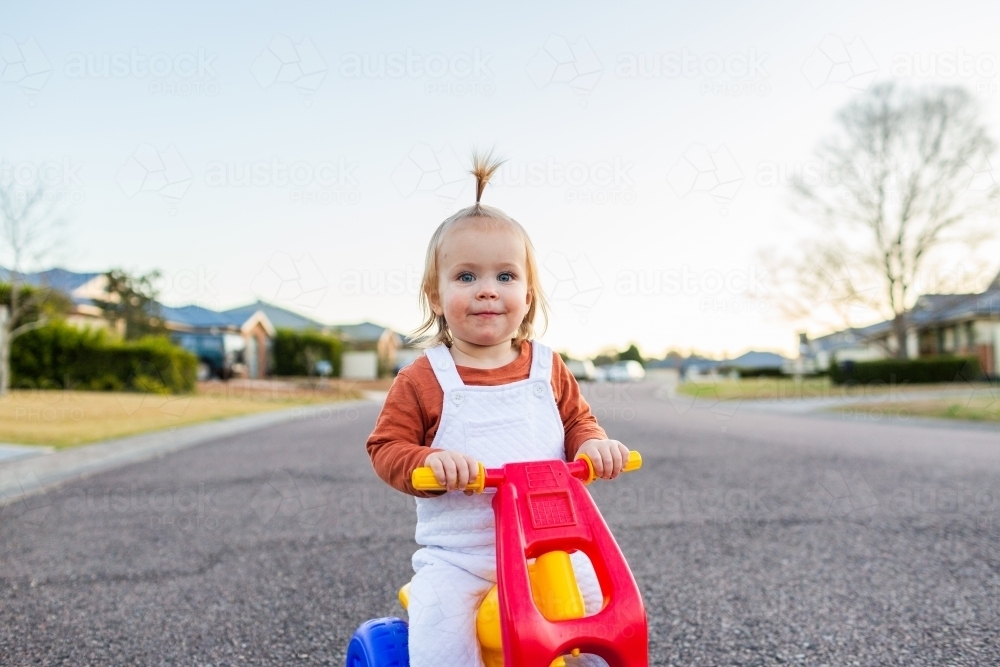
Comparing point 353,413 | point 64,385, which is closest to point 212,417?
point 353,413

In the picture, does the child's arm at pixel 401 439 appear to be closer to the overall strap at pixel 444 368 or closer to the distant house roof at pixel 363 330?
the overall strap at pixel 444 368

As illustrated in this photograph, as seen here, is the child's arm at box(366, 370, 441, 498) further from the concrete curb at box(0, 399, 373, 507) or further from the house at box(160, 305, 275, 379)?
the house at box(160, 305, 275, 379)

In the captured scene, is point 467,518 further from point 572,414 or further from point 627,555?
point 627,555

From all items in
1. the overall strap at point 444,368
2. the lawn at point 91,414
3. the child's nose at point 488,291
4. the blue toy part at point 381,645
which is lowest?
the blue toy part at point 381,645

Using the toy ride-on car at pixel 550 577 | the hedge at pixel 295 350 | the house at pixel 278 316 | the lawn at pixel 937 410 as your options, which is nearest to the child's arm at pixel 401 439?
the toy ride-on car at pixel 550 577

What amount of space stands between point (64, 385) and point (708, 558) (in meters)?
19.6

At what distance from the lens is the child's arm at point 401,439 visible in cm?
176

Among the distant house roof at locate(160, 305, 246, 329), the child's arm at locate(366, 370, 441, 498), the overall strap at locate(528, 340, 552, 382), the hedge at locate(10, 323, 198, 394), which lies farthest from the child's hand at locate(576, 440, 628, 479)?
the distant house roof at locate(160, 305, 246, 329)

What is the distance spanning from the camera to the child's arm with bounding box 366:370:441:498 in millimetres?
1757

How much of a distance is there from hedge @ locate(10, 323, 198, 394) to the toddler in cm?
1996

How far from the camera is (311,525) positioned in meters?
4.57

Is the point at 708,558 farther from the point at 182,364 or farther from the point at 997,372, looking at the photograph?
the point at 997,372

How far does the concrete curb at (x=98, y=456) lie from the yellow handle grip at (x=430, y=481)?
5039 millimetres

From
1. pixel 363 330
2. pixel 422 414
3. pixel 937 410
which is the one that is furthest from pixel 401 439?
pixel 363 330
